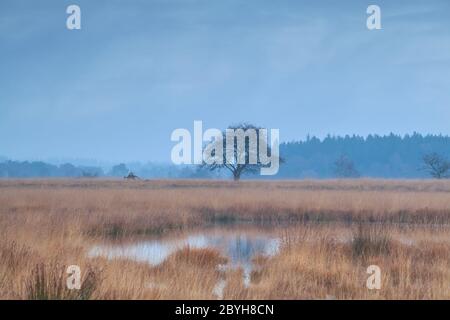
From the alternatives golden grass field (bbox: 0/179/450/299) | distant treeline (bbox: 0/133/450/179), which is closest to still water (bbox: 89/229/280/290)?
golden grass field (bbox: 0/179/450/299)

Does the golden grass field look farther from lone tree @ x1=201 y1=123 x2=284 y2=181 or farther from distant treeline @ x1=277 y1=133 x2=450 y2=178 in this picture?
distant treeline @ x1=277 y1=133 x2=450 y2=178

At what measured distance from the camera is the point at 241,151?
59.0 meters

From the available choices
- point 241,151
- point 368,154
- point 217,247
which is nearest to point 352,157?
point 368,154

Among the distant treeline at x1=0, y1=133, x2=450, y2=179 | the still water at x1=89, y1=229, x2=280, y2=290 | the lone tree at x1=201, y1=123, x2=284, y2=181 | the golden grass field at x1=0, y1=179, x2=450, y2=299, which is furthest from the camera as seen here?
the distant treeline at x1=0, y1=133, x2=450, y2=179

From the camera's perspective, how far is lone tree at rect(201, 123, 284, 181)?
5862cm

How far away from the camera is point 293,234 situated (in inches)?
495

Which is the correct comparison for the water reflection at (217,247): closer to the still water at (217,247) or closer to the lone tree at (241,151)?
the still water at (217,247)

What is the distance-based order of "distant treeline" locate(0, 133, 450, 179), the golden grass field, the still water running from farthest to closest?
"distant treeline" locate(0, 133, 450, 179), the still water, the golden grass field

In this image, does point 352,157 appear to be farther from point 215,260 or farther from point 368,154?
point 215,260

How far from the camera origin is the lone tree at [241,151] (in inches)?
2308

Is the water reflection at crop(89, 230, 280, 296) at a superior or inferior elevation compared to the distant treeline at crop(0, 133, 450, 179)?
superior

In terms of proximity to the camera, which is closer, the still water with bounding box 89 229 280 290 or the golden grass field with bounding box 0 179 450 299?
the golden grass field with bounding box 0 179 450 299

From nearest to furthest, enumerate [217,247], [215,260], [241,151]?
1. [215,260]
2. [217,247]
3. [241,151]
